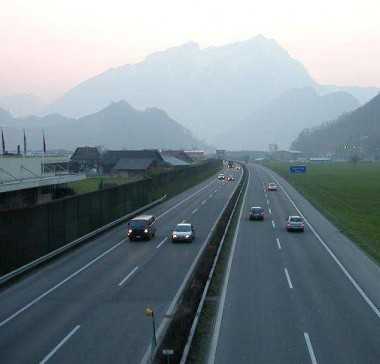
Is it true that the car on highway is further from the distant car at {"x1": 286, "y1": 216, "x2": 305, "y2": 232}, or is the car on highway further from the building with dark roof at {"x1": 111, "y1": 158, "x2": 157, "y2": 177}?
the building with dark roof at {"x1": 111, "y1": 158, "x2": 157, "y2": 177}

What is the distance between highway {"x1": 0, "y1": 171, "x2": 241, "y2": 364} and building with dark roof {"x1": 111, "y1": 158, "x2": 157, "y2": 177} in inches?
2634

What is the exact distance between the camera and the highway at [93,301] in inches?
656

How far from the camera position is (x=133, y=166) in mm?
109438

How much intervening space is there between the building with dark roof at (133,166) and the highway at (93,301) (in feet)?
220

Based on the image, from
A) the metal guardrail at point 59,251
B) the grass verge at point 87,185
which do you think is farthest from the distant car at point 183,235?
the grass verge at point 87,185

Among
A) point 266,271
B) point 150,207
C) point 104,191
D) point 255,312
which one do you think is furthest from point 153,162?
point 255,312

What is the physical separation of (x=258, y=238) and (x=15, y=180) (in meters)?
16.8

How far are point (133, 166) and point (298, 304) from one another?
3526 inches

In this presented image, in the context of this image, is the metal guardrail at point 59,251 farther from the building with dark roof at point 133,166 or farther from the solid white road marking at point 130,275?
the building with dark roof at point 133,166

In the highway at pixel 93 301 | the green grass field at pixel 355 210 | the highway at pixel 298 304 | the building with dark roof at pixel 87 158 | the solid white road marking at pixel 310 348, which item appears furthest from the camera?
the building with dark roof at pixel 87 158

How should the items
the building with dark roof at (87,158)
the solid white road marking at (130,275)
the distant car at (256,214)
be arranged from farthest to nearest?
the building with dark roof at (87,158) < the distant car at (256,214) < the solid white road marking at (130,275)

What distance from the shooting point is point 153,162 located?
112 m

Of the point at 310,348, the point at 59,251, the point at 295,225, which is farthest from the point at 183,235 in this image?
the point at 310,348

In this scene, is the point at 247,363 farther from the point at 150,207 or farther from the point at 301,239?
the point at 150,207
